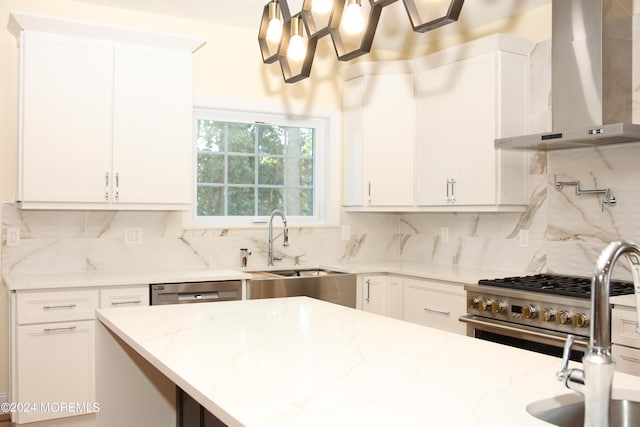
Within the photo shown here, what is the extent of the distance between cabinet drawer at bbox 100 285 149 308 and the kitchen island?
1100 mm

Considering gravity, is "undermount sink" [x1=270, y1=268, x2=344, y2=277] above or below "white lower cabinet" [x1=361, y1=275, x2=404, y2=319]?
above

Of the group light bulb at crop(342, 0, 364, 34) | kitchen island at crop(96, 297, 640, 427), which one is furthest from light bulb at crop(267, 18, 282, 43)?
kitchen island at crop(96, 297, 640, 427)

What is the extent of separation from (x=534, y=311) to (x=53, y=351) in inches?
101

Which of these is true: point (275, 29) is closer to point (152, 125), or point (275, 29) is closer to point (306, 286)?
point (152, 125)

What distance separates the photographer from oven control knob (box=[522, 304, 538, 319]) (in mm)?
3080

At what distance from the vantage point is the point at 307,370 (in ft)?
Result: 4.91

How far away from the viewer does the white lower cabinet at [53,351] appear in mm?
3201

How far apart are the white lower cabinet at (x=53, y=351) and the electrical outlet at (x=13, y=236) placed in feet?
1.74

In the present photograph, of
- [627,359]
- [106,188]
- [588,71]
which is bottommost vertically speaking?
[627,359]

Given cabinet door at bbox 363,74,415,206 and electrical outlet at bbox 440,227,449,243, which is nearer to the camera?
cabinet door at bbox 363,74,415,206

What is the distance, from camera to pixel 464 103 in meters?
4.06

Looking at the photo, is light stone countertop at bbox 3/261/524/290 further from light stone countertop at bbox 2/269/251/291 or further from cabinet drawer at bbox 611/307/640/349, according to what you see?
cabinet drawer at bbox 611/307/640/349

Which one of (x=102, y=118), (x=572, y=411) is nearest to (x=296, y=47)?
(x=572, y=411)

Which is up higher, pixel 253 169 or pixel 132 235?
pixel 253 169
